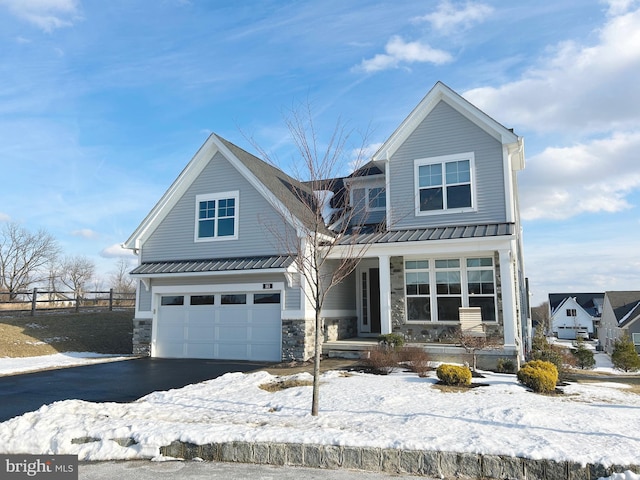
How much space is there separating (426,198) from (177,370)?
9279 millimetres

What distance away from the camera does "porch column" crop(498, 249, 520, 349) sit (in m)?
12.9

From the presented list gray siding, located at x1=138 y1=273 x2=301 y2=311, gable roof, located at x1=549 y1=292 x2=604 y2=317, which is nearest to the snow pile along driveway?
gray siding, located at x1=138 y1=273 x2=301 y2=311

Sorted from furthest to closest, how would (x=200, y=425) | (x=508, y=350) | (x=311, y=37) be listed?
(x=508, y=350) < (x=311, y=37) < (x=200, y=425)

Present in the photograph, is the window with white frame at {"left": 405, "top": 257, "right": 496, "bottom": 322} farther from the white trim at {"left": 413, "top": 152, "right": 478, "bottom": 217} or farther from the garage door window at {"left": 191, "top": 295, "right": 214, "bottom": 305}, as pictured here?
the garage door window at {"left": 191, "top": 295, "right": 214, "bottom": 305}

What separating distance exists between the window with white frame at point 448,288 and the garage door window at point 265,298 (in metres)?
4.28

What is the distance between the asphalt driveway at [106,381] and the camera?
31.2 ft

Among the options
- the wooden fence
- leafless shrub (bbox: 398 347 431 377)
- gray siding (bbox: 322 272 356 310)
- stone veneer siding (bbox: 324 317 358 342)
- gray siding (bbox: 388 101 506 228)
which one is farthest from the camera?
the wooden fence

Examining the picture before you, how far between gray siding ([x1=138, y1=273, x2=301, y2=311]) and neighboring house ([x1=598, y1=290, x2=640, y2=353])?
33326mm

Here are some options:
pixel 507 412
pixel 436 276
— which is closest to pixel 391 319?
pixel 436 276

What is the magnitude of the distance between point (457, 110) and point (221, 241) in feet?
29.6

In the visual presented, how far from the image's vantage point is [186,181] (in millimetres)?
17266

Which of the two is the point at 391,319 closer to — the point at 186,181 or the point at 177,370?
the point at 177,370

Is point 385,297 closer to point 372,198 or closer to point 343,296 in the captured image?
point 343,296

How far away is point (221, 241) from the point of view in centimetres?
1653
